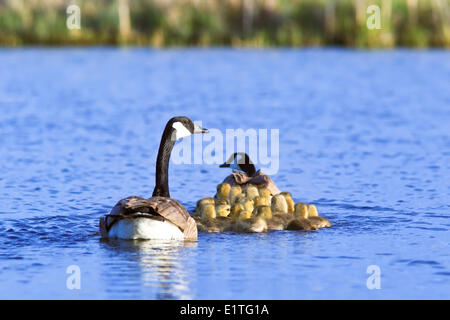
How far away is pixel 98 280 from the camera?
387 inches

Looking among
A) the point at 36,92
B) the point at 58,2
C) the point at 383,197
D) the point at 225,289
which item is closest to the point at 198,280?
the point at 225,289

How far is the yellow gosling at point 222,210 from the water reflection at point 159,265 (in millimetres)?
1116

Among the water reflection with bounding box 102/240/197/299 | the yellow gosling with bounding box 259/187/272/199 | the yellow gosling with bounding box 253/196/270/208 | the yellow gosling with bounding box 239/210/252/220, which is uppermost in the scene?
the yellow gosling with bounding box 259/187/272/199

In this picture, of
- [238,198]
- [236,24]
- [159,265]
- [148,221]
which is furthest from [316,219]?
[236,24]

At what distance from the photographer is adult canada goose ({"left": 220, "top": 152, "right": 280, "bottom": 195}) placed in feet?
44.4

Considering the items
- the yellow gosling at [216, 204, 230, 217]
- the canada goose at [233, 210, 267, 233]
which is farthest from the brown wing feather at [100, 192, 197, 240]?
the yellow gosling at [216, 204, 230, 217]

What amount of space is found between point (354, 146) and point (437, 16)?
2236 centimetres

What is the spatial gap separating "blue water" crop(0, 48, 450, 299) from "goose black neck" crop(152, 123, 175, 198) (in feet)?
3.16

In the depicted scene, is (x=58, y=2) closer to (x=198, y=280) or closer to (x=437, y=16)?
(x=437, y=16)

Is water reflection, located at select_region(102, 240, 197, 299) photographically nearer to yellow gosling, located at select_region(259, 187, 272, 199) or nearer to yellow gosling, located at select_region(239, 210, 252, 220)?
yellow gosling, located at select_region(239, 210, 252, 220)

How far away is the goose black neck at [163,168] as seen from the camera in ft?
41.5

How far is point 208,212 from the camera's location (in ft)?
40.5

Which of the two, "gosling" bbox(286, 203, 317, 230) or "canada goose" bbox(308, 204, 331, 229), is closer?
"gosling" bbox(286, 203, 317, 230)

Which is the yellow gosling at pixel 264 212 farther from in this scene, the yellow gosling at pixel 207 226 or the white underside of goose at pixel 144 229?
the white underside of goose at pixel 144 229
